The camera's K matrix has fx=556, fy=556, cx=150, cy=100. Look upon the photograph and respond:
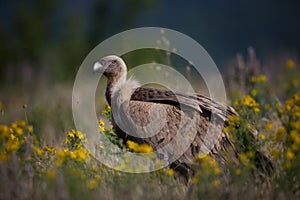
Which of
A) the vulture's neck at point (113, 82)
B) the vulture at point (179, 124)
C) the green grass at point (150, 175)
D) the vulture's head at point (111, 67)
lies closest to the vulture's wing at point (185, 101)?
the vulture at point (179, 124)

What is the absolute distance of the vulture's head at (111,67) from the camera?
6.67 m

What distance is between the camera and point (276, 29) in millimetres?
36250

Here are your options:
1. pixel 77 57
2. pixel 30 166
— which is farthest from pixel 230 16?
pixel 30 166

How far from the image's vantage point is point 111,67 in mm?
6711

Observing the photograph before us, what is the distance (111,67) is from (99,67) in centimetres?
17

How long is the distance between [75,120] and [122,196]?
11.3 feet

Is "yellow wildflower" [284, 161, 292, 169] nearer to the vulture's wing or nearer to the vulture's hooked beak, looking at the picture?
the vulture's wing

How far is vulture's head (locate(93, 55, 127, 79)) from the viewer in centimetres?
667

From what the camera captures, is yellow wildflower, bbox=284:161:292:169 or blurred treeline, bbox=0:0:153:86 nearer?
yellow wildflower, bbox=284:161:292:169

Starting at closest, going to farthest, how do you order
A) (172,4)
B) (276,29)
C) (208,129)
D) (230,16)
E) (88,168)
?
1. (88,168)
2. (208,129)
3. (276,29)
4. (230,16)
5. (172,4)

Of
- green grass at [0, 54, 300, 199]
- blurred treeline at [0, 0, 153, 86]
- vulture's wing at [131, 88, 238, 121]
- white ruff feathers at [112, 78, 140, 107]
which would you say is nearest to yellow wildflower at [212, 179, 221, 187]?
green grass at [0, 54, 300, 199]

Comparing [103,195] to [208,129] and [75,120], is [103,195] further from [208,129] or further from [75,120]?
[75,120]

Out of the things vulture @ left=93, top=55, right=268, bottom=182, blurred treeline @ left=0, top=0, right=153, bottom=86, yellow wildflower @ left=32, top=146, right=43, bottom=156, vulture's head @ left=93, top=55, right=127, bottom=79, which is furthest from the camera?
blurred treeline @ left=0, top=0, right=153, bottom=86

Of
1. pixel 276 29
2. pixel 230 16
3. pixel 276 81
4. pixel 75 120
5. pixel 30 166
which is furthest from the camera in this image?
pixel 230 16
